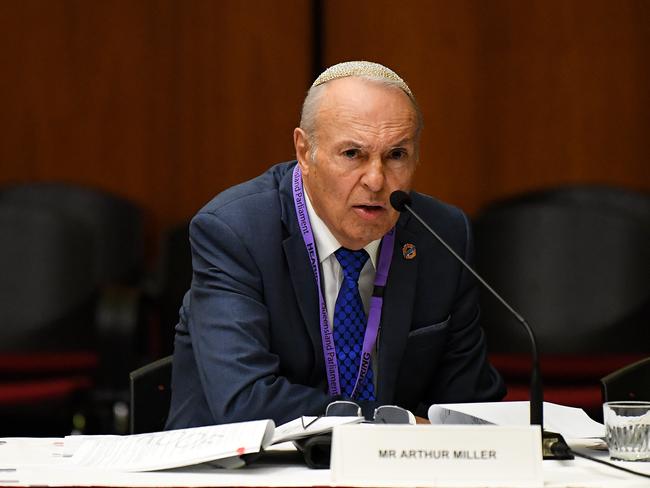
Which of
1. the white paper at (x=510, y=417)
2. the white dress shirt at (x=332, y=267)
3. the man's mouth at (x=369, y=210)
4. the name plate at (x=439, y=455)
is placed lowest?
the white paper at (x=510, y=417)

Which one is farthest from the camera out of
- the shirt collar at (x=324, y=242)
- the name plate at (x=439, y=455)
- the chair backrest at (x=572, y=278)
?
the chair backrest at (x=572, y=278)

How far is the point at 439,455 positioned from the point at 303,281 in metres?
0.93

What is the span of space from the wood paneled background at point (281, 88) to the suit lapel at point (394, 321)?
236 centimetres

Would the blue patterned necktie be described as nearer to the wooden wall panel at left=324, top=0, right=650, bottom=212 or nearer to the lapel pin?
the lapel pin

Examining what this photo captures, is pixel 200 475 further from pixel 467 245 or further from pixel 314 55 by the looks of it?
pixel 314 55

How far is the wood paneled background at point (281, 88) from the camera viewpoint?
4.82 meters

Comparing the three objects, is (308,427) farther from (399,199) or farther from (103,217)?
(103,217)

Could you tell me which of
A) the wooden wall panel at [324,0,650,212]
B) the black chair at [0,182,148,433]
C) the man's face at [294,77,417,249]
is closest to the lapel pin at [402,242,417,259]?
the man's face at [294,77,417,249]

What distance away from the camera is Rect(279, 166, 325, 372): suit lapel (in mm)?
2422

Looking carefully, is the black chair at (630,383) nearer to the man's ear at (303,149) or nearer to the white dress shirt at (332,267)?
the white dress shirt at (332,267)

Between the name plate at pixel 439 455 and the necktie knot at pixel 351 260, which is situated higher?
the necktie knot at pixel 351 260

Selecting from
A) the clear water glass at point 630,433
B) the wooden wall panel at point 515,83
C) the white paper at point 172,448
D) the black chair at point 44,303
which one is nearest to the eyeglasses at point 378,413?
the white paper at point 172,448

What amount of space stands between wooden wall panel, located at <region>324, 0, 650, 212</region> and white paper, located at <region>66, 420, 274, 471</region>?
3126mm

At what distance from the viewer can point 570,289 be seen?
162 inches
